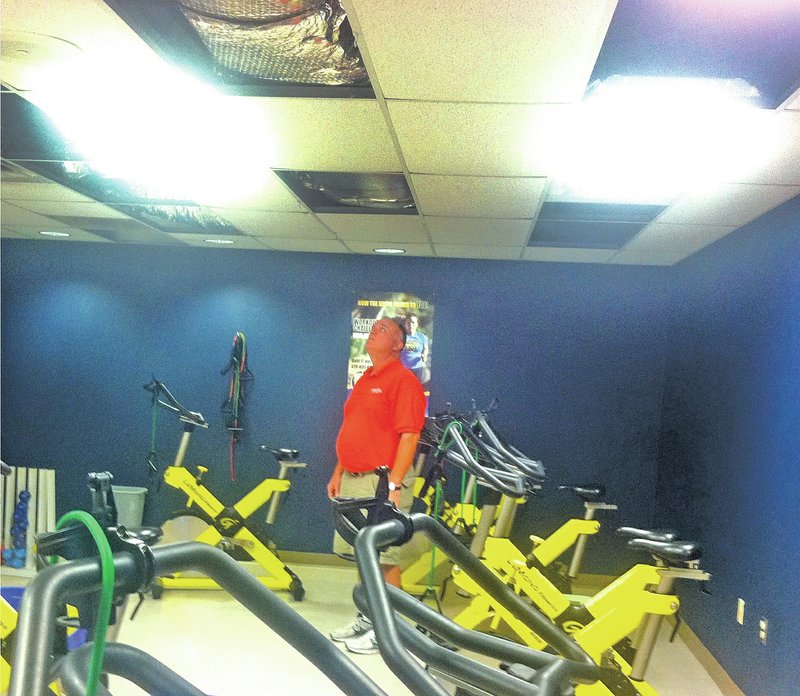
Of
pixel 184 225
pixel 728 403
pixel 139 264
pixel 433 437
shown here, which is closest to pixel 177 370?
pixel 139 264

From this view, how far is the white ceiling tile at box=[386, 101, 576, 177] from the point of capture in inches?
96.7

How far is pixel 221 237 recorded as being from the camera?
534 cm

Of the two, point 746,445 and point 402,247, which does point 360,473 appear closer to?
point 402,247

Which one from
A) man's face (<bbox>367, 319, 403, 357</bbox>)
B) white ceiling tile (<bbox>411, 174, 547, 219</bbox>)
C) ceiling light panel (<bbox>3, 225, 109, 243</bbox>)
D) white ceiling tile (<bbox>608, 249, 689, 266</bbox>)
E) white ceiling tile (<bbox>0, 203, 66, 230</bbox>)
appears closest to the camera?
white ceiling tile (<bbox>411, 174, 547, 219</bbox>)

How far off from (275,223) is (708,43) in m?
3.10

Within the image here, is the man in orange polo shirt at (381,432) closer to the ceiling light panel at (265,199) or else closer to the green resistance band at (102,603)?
the ceiling light panel at (265,199)

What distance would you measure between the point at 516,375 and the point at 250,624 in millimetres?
2609

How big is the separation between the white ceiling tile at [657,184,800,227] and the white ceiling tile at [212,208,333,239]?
2.07 meters

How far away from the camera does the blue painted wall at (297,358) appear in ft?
18.3

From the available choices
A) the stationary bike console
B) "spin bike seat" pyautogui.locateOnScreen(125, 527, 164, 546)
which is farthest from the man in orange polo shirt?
"spin bike seat" pyautogui.locateOnScreen(125, 527, 164, 546)

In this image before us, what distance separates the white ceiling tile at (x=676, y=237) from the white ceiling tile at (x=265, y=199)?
1.99 m

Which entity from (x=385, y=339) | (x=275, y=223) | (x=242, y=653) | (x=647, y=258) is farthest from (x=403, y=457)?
(x=647, y=258)

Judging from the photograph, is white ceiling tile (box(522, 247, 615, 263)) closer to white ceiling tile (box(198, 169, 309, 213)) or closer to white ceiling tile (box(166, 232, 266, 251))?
white ceiling tile (box(198, 169, 309, 213))

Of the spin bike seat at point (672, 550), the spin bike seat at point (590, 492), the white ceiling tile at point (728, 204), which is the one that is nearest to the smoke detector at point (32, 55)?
the white ceiling tile at point (728, 204)
